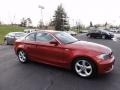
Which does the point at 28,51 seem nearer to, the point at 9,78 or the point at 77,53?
the point at 9,78

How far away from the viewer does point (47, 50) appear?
743 cm

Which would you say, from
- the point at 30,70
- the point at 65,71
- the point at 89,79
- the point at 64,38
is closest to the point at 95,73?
the point at 89,79

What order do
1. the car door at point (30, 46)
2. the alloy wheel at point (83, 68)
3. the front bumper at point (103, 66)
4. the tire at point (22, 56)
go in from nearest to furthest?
the front bumper at point (103, 66) < the alloy wheel at point (83, 68) < the car door at point (30, 46) < the tire at point (22, 56)

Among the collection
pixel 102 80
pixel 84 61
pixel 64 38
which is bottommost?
pixel 102 80


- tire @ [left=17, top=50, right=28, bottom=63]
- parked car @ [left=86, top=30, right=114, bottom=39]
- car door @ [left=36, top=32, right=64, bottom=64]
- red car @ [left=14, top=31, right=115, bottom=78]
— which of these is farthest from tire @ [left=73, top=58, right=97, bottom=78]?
parked car @ [left=86, top=30, right=114, bottom=39]

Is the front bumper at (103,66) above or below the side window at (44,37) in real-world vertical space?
below

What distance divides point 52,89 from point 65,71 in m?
1.86

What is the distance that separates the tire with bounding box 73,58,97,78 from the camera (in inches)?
251

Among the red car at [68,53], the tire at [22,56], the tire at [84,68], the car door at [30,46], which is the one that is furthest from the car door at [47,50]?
the tire at [22,56]

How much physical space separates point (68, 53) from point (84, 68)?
2.41 feet

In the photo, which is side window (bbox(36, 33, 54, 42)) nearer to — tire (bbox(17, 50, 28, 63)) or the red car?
the red car

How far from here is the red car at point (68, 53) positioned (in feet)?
20.8

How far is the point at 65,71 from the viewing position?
7.29 m

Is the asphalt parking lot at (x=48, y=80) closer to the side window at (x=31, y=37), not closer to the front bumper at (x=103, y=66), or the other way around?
the front bumper at (x=103, y=66)
